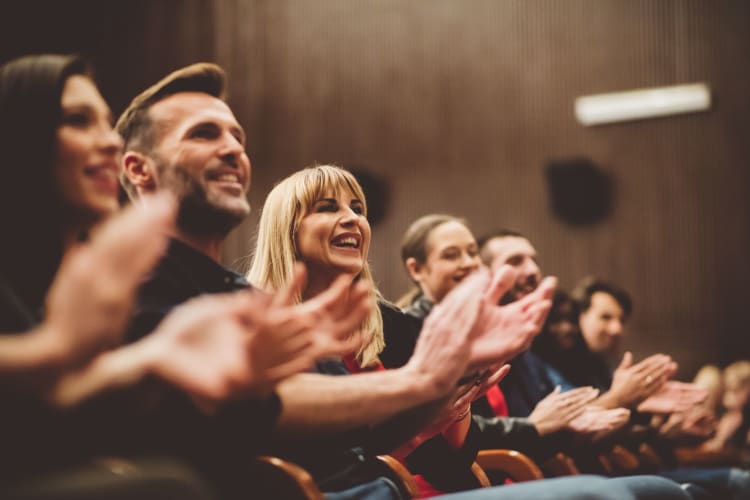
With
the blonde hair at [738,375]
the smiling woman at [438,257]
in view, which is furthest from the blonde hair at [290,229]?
the blonde hair at [738,375]

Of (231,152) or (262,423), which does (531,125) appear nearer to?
(231,152)

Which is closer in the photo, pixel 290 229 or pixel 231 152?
pixel 231 152

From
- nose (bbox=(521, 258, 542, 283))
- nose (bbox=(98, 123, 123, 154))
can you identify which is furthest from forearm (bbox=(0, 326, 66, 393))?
nose (bbox=(521, 258, 542, 283))

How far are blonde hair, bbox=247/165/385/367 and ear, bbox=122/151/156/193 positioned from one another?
0.53 meters

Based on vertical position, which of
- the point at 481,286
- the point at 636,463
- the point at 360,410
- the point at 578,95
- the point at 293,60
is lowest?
the point at 636,463

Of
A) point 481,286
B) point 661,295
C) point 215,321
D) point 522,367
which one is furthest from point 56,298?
point 661,295

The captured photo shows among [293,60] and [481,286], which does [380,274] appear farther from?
[481,286]

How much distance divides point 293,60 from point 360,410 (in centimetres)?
569

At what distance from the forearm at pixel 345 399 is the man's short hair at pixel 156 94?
655 millimetres

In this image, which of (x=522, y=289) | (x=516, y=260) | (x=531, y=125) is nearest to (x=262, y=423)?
(x=522, y=289)

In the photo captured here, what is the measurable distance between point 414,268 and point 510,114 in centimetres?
341

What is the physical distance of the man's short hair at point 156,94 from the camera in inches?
70.1

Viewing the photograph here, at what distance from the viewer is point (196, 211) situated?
1.66m

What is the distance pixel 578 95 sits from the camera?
20.4 feet
